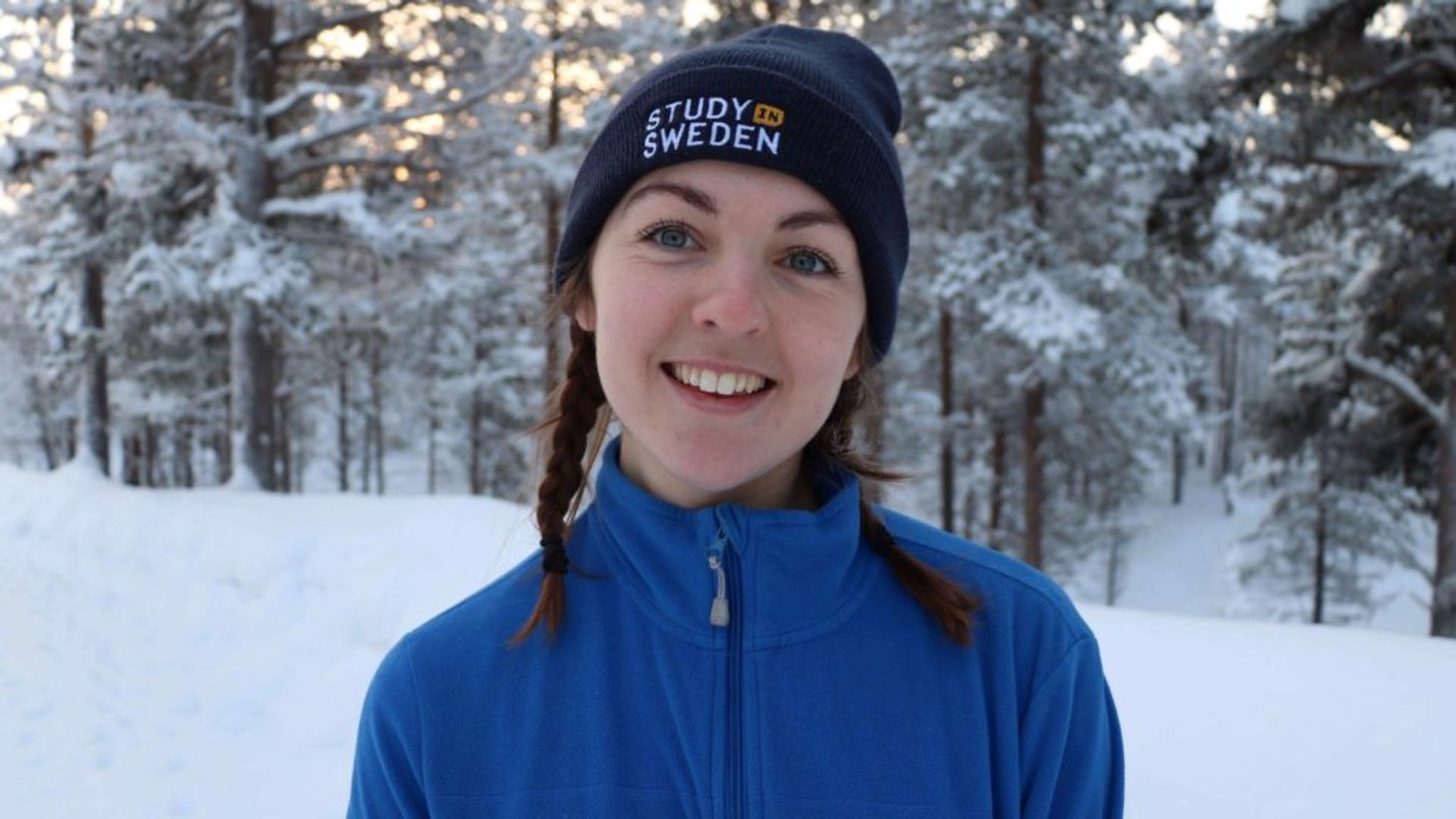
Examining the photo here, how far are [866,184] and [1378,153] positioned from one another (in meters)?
10.4

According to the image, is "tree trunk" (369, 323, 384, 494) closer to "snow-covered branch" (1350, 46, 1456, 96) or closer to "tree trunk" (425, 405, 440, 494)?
"tree trunk" (425, 405, 440, 494)

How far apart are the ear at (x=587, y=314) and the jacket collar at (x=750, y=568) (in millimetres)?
372

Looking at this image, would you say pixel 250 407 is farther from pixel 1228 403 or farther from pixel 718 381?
pixel 1228 403

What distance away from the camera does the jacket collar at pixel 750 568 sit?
1478mm

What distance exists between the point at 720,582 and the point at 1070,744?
→ 24.7 inches

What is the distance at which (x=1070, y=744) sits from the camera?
5.06 ft

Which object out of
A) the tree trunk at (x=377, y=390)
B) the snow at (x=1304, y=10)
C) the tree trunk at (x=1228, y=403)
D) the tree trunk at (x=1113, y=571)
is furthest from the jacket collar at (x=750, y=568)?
the tree trunk at (x=1228, y=403)

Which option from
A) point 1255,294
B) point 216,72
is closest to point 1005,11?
point 216,72

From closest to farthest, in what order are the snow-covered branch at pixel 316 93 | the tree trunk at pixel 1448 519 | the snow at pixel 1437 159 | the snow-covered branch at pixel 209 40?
1. the snow at pixel 1437 159
2. the tree trunk at pixel 1448 519
3. the snow-covered branch at pixel 316 93
4. the snow-covered branch at pixel 209 40

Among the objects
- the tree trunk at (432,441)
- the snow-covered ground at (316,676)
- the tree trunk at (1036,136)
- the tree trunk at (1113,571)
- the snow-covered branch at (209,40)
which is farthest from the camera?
the tree trunk at (432,441)

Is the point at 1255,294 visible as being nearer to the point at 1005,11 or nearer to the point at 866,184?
the point at 1005,11

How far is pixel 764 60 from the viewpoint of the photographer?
1.61m

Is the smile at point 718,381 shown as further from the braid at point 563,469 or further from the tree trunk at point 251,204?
the tree trunk at point 251,204

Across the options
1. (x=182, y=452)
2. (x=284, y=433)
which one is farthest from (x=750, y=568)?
(x=182, y=452)
